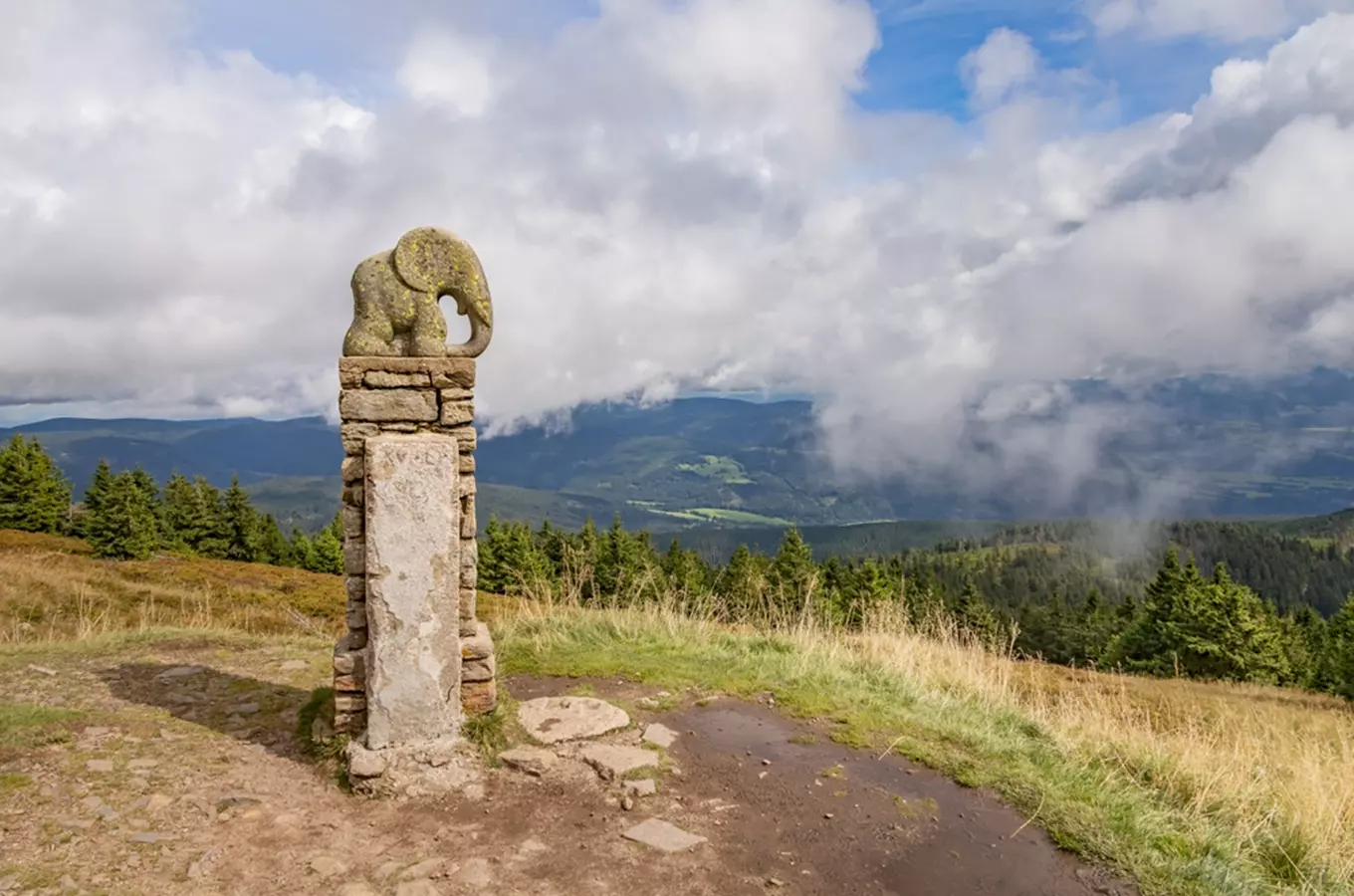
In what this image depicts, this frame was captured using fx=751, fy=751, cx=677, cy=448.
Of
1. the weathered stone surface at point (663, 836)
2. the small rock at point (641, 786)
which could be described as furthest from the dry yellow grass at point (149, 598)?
the weathered stone surface at point (663, 836)

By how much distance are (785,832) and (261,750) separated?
4.88 meters

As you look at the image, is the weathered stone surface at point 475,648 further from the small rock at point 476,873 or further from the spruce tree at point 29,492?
the spruce tree at point 29,492

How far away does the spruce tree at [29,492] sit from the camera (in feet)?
158

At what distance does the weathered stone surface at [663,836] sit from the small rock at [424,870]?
1.33 m

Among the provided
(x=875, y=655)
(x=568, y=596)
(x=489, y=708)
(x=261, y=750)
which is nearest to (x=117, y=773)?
(x=261, y=750)

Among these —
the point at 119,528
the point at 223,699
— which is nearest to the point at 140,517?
the point at 119,528

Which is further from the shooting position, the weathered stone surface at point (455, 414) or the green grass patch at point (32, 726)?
the weathered stone surface at point (455, 414)

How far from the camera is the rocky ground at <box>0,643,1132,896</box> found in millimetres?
4980

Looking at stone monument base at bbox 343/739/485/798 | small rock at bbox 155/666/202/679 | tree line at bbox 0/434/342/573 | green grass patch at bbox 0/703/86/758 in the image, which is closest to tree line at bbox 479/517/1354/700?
small rock at bbox 155/666/202/679

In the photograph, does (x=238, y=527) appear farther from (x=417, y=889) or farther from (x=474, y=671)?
(x=417, y=889)

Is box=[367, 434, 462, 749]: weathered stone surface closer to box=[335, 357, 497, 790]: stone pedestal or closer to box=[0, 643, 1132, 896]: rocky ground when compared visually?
box=[335, 357, 497, 790]: stone pedestal

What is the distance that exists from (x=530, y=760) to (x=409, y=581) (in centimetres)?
191

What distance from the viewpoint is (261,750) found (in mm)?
7023

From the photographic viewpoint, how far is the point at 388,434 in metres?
6.83
